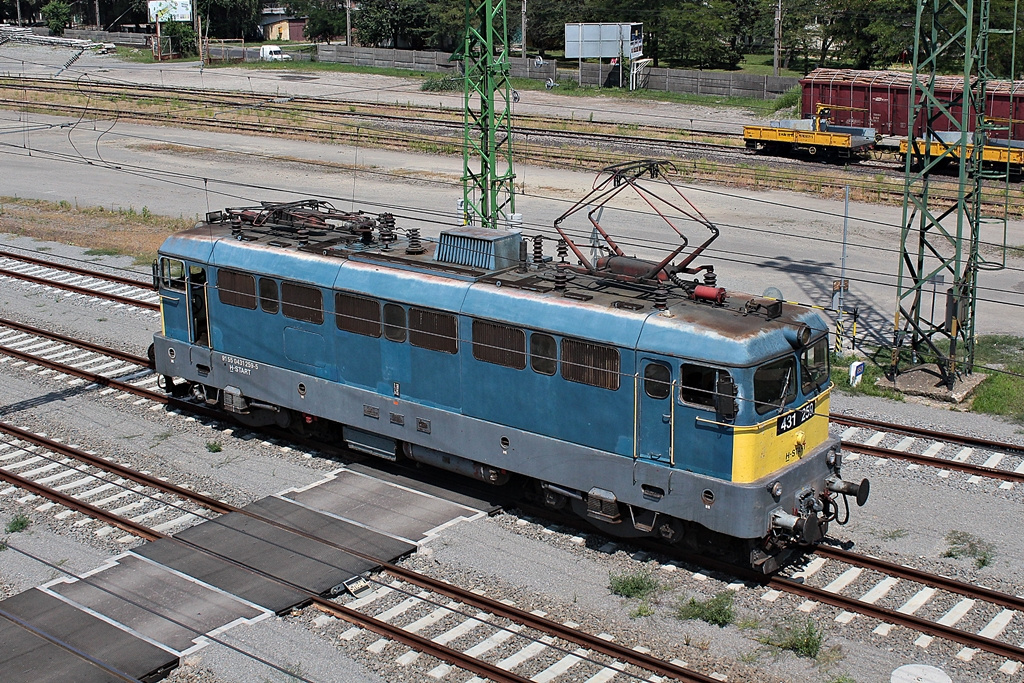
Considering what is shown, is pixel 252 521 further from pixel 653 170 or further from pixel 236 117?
pixel 236 117

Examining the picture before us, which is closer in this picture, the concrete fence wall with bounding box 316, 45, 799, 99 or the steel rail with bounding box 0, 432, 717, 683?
the steel rail with bounding box 0, 432, 717, 683

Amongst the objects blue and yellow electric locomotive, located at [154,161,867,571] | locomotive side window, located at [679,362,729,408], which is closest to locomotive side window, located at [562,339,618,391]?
blue and yellow electric locomotive, located at [154,161,867,571]

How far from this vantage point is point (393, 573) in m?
13.5

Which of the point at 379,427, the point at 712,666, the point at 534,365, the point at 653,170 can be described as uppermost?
the point at 653,170

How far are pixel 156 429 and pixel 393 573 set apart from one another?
7.18m

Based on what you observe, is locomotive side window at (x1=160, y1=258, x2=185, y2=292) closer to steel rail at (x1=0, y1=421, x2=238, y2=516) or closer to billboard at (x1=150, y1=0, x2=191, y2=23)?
steel rail at (x1=0, y1=421, x2=238, y2=516)

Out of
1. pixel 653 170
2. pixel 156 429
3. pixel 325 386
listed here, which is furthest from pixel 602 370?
pixel 156 429

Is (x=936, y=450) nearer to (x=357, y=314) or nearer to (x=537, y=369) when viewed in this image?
(x=537, y=369)

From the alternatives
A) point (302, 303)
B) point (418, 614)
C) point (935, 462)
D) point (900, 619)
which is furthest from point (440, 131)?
point (900, 619)

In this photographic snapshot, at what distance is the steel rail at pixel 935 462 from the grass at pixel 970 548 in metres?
2.16

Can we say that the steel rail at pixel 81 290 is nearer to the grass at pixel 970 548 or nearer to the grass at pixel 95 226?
the grass at pixel 95 226

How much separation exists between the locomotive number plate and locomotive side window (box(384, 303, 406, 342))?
17.9ft

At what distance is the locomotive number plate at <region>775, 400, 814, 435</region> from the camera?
506 inches

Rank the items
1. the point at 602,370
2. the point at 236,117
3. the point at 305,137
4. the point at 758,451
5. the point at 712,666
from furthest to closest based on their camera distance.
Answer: the point at 236,117 < the point at 305,137 < the point at 602,370 < the point at 758,451 < the point at 712,666
